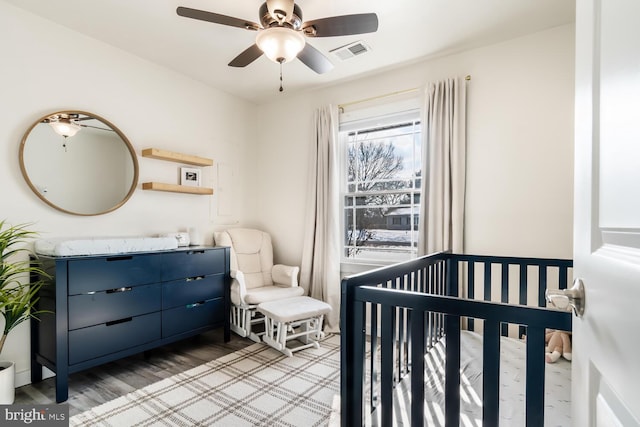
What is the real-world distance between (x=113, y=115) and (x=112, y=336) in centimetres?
177

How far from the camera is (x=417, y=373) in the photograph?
3.40 feet

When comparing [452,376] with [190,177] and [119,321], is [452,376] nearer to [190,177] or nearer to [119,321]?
[119,321]

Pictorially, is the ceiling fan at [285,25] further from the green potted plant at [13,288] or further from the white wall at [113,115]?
the green potted plant at [13,288]

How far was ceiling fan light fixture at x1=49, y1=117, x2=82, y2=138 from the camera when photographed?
2407mm

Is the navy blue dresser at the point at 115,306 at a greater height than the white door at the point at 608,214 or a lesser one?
lesser

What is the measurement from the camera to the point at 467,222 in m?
2.74

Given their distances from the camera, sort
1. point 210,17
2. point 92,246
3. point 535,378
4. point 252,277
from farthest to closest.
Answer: point 252,277, point 92,246, point 210,17, point 535,378

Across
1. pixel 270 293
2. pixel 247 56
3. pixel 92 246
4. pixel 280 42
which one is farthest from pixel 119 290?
pixel 280 42

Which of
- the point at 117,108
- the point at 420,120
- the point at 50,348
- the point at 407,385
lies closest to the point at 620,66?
the point at 407,385

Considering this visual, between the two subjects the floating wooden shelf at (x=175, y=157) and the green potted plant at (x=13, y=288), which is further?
the floating wooden shelf at (x=175, y=157)

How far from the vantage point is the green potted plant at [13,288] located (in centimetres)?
193

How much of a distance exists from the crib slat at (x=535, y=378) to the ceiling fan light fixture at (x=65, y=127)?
3.10 m

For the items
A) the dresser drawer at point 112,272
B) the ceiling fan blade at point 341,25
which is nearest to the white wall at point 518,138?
the ceiling fan blade at point 341,25

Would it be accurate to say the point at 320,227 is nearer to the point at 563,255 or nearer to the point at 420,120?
the point at 420,120
